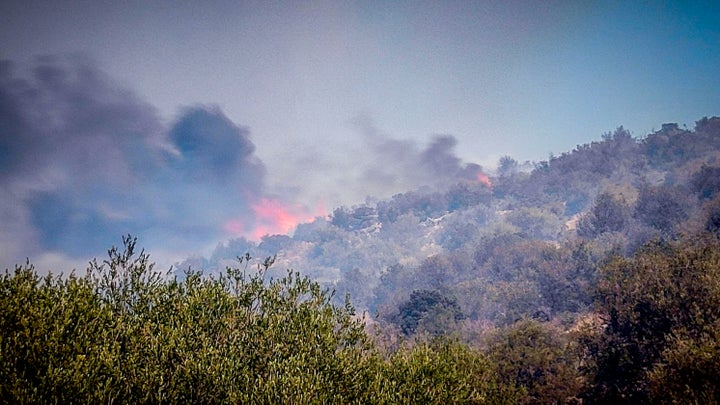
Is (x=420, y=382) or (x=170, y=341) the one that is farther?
(x=420, y=382)

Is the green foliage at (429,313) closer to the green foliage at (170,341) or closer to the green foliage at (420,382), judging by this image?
the green foliage at (420,382)

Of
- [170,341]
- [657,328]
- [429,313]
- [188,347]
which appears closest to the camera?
[170,341]

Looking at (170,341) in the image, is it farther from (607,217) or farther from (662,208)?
(607,217)

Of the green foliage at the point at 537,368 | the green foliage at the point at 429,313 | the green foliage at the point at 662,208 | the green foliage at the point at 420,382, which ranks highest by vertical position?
the green foliage at the point at 662,208

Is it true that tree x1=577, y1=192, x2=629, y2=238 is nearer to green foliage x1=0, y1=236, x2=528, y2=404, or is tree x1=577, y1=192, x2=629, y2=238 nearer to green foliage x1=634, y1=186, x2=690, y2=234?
green foliage x1=634, y1=186, x2=690, y2=234

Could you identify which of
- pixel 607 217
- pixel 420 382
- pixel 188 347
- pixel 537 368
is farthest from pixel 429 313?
pixel 188 347

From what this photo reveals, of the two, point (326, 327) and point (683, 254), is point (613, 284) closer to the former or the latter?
point (683, 254)

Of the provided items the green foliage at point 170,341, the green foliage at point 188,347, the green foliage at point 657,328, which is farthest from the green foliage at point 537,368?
the green foliage at point 170,341

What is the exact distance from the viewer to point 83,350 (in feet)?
56.6

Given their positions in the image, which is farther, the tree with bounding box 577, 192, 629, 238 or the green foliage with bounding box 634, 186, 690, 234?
the tree with bounding box 577, 192, 629, 238

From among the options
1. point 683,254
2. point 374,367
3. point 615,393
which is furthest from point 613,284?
point 374,367

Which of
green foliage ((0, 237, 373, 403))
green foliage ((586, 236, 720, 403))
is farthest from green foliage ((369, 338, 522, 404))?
green foliage ((586, 236, 720, 403))

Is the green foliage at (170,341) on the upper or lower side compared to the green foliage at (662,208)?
lower

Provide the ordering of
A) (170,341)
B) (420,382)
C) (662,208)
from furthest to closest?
1. (662,208)
2. (420,382)
3. (170,341)
